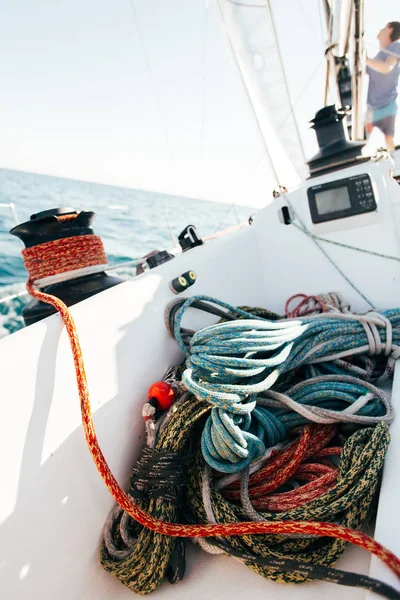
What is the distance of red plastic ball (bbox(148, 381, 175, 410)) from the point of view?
1.00 metres

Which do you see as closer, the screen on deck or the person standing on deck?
the screen on deck

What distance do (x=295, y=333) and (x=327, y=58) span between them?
7.73 ft

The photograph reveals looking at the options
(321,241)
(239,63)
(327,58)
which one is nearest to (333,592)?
(321,241)

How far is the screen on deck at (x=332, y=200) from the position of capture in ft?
5.55

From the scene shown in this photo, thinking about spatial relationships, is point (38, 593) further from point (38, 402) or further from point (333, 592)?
point (333, 592)

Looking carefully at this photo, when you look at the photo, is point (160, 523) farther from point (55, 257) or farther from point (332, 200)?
point (332, 200)

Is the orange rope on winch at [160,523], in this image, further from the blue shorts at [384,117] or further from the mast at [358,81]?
the blue shorts at [384,117]

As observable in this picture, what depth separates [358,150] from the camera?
177 centimetres

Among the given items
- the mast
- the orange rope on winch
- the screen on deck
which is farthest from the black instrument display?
the orange rope on winch

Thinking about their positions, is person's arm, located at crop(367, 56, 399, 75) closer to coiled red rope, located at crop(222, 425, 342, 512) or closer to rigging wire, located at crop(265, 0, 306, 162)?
rigging wire, located at crop(265, 0, 306, 162)

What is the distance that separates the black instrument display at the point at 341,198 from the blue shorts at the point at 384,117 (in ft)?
8.57

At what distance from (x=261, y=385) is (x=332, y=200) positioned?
1120 mm

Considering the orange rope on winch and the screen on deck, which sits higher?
the screen on deck

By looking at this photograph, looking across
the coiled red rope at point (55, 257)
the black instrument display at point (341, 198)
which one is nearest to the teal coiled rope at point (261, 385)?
the coiled red rope at point (55, 257)
